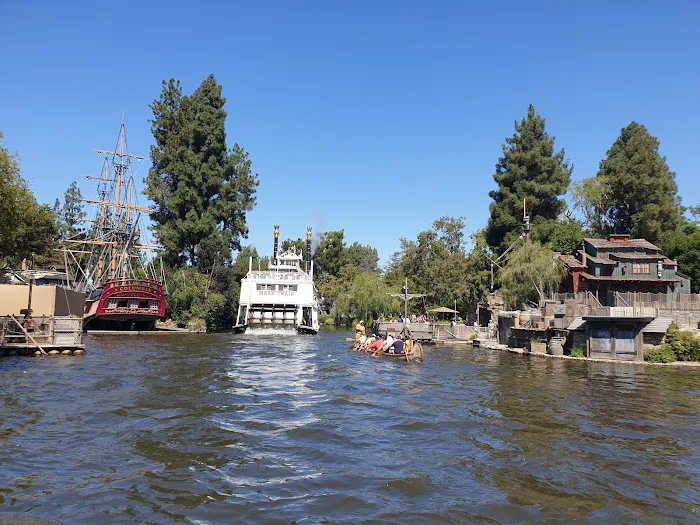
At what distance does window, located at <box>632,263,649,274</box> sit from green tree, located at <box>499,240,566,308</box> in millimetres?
6392

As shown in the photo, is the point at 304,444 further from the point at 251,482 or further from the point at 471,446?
the point at 471,446

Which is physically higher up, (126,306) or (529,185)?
(529,185)

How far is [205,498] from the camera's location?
8.60 m

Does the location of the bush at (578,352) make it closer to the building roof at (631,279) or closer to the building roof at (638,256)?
the building roof at (631,279)

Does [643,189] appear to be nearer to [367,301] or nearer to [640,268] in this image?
[640,268]

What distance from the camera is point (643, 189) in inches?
2203

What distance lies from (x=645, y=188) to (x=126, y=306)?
54.5m

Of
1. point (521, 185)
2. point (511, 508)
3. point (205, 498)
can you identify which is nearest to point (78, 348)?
point (205, 498)

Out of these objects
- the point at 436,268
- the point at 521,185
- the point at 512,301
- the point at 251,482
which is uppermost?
the point at 521,185

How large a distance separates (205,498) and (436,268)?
5658cm

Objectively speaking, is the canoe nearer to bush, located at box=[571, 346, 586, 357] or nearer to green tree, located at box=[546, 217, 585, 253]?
bush, located at box=[571, 346, 586, 357]

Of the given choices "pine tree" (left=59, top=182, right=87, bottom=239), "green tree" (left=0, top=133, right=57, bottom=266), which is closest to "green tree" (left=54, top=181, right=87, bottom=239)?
"pine tree" (left=59, top=182, right=87, bottom=239)

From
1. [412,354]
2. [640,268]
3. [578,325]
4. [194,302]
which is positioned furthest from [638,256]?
[194,302]

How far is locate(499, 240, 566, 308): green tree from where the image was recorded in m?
43.8
